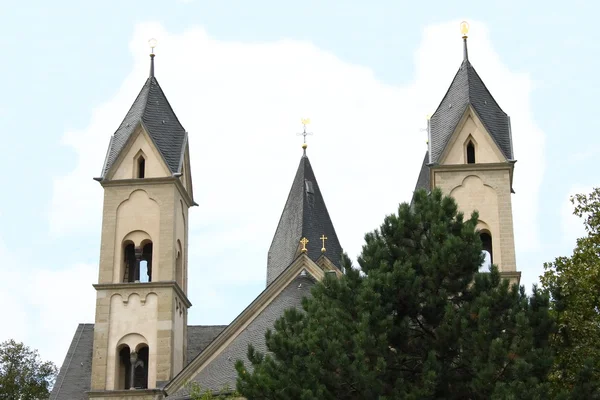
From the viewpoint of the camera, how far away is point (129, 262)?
1574 inches

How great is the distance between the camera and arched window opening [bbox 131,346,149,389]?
127ft

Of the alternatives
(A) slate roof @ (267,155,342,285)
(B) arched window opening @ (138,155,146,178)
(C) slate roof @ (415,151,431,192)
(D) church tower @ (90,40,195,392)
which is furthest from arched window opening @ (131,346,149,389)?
(C) slate roof @ (415,151,431,192)

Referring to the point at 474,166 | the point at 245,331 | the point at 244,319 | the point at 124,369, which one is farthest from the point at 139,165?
the point at 474,166

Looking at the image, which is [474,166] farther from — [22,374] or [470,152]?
[22,374]

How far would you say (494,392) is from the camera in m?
24.0

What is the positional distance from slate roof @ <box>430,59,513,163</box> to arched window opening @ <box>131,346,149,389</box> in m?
11.0

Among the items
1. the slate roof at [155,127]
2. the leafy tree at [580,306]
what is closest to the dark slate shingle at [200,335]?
the slate roof at [155,127]

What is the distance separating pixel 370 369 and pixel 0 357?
123 feet

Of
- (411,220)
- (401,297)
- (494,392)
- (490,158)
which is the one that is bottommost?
(494,392)

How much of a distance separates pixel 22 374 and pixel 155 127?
2222cm

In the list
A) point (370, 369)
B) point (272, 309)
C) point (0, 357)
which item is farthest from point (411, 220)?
point (0, 357)

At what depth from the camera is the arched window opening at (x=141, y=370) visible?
38.8m

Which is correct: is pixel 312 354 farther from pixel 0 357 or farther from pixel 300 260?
pixel 0 357

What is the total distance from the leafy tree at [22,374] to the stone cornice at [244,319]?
22.2 metres
